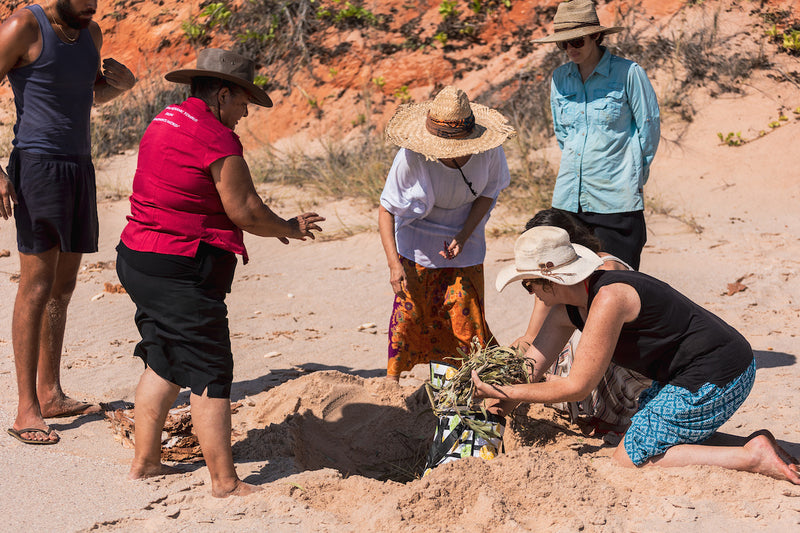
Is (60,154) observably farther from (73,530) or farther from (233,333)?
(233,333)

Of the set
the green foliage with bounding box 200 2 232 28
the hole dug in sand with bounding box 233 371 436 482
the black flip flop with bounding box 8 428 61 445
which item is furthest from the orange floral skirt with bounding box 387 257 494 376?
the green foliage with bounding box 200 2 232 28

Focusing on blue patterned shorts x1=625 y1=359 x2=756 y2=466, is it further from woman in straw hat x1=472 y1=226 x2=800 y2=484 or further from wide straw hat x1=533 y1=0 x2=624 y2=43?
wide straw hat x1=533 y1=0 x2=624 y2=43

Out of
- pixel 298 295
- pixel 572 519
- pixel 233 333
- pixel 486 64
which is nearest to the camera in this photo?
pixel 572 519

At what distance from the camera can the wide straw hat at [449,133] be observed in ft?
13.6

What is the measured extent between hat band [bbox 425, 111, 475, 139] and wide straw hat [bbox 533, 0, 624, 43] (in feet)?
3.23

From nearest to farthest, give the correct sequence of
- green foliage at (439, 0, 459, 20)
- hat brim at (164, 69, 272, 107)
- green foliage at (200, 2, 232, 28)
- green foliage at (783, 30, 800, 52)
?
hat brim at (164, 69, 272, 107)
green foliage at (783, 30, 800, 52)
green foliage at (439, 0, 459, 20)
green foliage at (200, 2, 232, 28)

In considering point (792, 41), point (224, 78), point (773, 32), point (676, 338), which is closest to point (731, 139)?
point (792, 41)

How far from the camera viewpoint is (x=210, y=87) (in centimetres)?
348

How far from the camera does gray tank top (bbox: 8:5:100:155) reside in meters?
4.10

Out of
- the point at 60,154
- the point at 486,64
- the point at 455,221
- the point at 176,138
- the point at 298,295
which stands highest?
the point at 176,138

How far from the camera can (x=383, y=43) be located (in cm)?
1172

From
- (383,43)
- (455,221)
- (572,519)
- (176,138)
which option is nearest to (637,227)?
(455,221)

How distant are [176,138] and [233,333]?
2.97 m

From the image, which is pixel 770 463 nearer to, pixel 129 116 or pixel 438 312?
pixel 438 312
